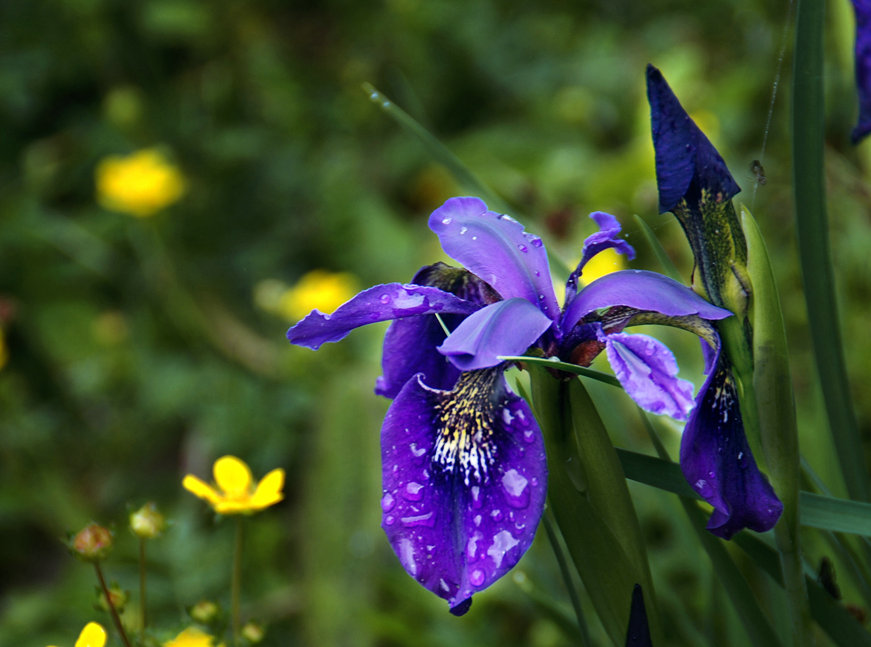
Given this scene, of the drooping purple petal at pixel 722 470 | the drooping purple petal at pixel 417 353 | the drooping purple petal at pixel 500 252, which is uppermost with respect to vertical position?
the drooping purple petal at pixel 500 252

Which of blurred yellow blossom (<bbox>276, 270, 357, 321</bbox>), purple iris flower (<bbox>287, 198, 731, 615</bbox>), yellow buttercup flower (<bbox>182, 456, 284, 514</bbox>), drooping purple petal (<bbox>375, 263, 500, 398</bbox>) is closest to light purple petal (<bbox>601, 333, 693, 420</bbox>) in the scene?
Result: purple iris flower (<bbox>287, 198, 731, 615</bbox>)

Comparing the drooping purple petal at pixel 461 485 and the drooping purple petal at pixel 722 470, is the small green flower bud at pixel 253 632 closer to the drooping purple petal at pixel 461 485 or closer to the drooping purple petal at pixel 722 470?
the drooping purple petal at pixel 461 485

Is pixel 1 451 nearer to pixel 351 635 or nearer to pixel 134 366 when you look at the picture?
pixel 134 366

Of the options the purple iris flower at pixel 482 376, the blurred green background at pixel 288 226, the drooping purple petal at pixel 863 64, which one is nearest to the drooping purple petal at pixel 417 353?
the purple iris flower at pixel 482 376

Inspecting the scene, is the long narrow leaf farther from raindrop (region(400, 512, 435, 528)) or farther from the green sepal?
raindrop (region(400, 512, 435, 528))

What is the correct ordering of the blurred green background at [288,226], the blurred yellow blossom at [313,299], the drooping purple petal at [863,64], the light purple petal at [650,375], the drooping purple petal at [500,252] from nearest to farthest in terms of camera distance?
the light purple petal at [650,375]
the drooping purple petal at [500,252]
the drooping purple petal at [863,64]
the blurred green background at [288,226]
the blurred yellow blossom at [313,299]

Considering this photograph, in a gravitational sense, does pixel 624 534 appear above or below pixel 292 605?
above

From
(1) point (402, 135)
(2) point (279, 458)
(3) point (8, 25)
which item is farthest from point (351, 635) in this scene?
(3) point (8, 25)
